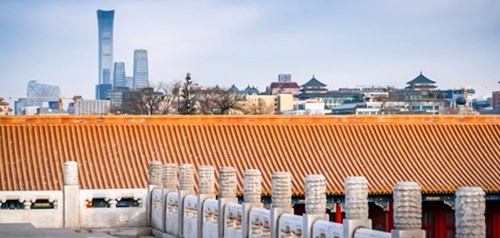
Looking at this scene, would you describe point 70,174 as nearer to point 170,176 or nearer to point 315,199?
point 170,176

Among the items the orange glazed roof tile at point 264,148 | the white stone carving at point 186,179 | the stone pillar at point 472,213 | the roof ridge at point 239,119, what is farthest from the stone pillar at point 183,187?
the roof ridge at point 239,119

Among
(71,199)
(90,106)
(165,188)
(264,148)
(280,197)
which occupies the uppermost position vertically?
(90,106)

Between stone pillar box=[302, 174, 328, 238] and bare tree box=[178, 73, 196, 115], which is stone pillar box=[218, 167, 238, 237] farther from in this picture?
bare tree box=[178, 73, 196, 115]

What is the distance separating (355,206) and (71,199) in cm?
1299

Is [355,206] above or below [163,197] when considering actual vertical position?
above

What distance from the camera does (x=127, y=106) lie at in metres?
118

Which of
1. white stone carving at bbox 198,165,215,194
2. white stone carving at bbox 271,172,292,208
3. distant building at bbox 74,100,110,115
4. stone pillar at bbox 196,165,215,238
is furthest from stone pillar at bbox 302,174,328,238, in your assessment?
distant building at bbox 74,100,110,115

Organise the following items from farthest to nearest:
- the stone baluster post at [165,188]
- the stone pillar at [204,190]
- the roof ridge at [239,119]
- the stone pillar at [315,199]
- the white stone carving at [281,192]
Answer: the roof ridge at [239,119], the stone baluster post at [165,188], the stone pillar at [204,190], the white stone carving at [281,192], the stone pillar at [315,199]

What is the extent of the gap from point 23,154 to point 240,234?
20.6 m

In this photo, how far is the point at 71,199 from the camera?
30.8 metres

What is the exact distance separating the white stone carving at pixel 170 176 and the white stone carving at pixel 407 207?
13.5 metres

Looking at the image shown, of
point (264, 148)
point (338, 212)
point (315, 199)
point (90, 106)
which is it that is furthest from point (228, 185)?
point (90, 106)

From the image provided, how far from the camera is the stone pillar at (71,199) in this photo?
30.6 metres

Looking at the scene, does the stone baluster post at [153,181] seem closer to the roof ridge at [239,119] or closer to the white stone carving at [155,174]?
the white stone carving at [155,174]
